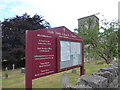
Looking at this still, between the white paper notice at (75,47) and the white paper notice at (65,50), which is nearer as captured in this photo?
the white paper notice at (65,50)

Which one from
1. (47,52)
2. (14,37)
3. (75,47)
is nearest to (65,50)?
(75,47)

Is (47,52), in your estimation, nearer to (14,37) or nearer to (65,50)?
(65,50)

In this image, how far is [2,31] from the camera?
473 inches

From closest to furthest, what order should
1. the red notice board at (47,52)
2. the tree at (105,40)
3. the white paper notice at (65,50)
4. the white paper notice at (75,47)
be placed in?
the red notice board at (47,52)
the white paper notice at (65,50)
the white paper notice at (75,47)
the tree at (105,40)

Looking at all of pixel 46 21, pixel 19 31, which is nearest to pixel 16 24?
pixel 19 31

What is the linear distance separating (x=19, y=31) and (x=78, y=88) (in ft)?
40.1

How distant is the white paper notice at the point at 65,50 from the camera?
4262 millimetres

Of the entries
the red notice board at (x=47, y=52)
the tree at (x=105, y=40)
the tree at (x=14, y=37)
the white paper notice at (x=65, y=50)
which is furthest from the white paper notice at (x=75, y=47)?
the tree at (x=14, y=37)

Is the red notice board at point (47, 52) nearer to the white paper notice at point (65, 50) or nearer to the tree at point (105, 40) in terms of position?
the white paper notice at point (65, 50)

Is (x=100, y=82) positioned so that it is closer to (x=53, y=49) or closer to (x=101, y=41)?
(x=53, y=49)

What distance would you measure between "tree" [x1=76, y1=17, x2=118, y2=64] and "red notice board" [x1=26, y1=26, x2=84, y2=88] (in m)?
7.00

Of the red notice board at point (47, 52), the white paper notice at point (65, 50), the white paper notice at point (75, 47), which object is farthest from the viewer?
the white paper notice at point (75, 47)

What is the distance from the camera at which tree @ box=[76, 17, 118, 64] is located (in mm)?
10742

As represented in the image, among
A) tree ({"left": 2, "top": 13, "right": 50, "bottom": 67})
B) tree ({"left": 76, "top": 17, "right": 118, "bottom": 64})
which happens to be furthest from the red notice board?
tree ({"left": 2, "top": 13, "right": 50, "bottom": 67})
